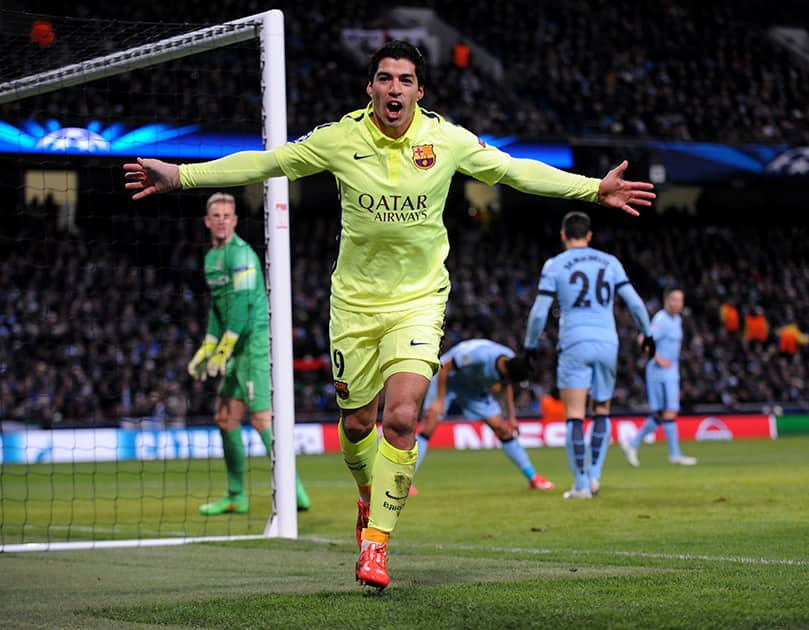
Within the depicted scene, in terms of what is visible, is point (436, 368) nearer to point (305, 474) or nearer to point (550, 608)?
point (550, 608)

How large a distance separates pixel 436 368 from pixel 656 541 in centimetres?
263

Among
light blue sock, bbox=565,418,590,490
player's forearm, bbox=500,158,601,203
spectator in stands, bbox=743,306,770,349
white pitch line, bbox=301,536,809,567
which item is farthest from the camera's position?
spectator in stands, bbox=743,306,770,349

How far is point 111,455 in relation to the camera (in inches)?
905

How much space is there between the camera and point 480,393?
44.5ft

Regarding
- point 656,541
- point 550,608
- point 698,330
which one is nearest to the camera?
point 550,608

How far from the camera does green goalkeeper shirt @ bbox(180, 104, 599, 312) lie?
6273 mm

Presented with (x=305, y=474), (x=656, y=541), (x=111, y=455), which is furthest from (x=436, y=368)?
(x=111, y=455)

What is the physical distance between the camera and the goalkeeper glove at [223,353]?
11.1 meters

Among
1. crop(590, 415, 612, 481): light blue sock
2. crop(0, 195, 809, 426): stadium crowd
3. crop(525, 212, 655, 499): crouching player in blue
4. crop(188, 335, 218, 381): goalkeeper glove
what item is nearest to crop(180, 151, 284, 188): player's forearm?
crop(188, 335, 218, 381): goalkeeper glove

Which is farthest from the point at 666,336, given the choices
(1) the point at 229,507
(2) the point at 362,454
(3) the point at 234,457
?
(2) the point at 362,454

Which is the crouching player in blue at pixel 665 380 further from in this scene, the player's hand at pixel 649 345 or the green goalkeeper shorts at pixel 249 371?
the green goalkeeper shorts at pixel 249 371

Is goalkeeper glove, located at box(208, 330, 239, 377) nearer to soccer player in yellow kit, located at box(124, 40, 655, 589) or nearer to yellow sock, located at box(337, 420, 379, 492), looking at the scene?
yellow sock, located at box(337, 420, 379, 492)

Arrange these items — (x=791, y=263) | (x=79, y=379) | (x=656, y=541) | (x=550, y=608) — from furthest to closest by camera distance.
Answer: (x=791, y=263), (x=79, y=379), (x=656, y=541), (x=550, y=608)

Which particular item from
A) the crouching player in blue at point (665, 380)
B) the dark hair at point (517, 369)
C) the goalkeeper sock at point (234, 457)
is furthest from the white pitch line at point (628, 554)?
the crouching player in blue at point (665, 380)
